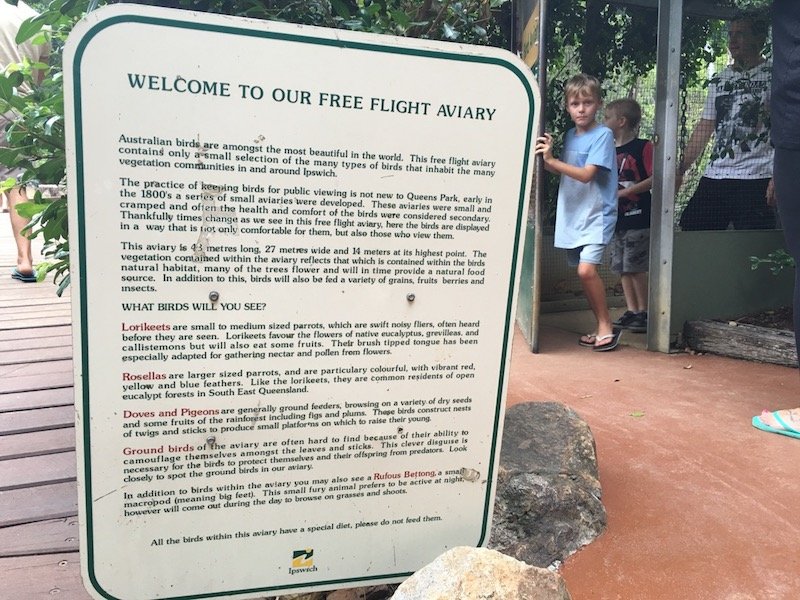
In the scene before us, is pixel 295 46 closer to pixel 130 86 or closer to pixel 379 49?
pixel 379 49

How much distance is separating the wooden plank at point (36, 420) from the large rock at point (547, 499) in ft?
6.11

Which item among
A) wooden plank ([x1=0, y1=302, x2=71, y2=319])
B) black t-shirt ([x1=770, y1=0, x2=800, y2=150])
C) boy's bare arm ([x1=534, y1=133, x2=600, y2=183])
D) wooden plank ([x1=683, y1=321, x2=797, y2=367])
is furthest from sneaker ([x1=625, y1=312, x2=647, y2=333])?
wooden plank ([x1=0, y1=302, x2=71, y2=319])

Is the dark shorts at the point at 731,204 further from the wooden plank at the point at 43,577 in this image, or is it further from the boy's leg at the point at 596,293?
the wooden plank at the point at 43,577

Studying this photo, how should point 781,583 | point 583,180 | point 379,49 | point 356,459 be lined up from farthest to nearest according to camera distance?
point 583,180, point 781,583, point 356,459, point 379,49

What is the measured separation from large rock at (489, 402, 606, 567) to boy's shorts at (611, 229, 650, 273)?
2903 mm

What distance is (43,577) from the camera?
1773mm

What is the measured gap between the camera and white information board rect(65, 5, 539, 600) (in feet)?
4.02

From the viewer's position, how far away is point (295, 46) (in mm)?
1273

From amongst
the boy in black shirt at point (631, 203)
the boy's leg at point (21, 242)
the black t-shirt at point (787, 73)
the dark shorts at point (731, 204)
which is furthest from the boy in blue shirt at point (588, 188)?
the boy's leg at point (21, 242)

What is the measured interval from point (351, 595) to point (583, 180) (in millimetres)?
3012

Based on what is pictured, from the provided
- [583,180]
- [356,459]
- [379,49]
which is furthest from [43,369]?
[583,180]

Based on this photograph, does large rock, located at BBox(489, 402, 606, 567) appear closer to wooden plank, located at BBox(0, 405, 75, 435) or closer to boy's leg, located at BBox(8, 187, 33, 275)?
wooden plank, located at BBox(0, 405, 75, 435)

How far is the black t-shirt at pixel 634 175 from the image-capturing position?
480 centimetres

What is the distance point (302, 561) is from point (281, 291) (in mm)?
608
